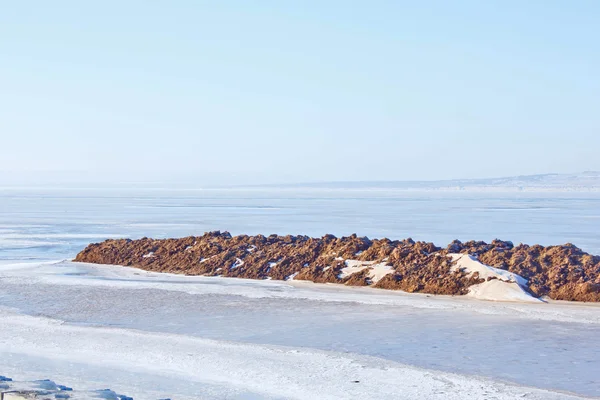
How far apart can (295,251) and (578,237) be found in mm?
12421

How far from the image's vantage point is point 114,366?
7.54 meters

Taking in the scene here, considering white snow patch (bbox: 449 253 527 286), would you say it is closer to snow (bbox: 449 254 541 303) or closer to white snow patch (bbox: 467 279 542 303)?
snow (bbox: 449 254 541 303)

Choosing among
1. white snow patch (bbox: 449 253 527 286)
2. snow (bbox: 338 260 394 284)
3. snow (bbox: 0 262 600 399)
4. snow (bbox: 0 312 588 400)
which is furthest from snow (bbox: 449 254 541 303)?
snow (bbox: 0 312 588 400)

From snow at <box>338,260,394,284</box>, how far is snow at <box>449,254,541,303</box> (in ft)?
4.57

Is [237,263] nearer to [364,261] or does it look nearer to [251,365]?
[364,261]

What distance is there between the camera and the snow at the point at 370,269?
1381cm

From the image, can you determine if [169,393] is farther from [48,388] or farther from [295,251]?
[295,251]

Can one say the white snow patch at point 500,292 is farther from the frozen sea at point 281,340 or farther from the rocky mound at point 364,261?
the frozen sea at point 281,340

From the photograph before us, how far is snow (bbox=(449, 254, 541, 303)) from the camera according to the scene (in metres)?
11.9

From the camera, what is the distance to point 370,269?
46.5 ft

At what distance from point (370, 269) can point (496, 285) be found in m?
2.69

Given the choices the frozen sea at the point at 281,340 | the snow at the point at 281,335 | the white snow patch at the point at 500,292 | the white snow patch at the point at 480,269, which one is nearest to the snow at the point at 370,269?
the snow at the point at 281,335

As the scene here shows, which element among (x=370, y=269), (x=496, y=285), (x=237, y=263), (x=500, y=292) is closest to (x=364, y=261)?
(x=370, y=269)

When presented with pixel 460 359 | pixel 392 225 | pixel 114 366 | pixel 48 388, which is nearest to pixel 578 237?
pixel 392 225
